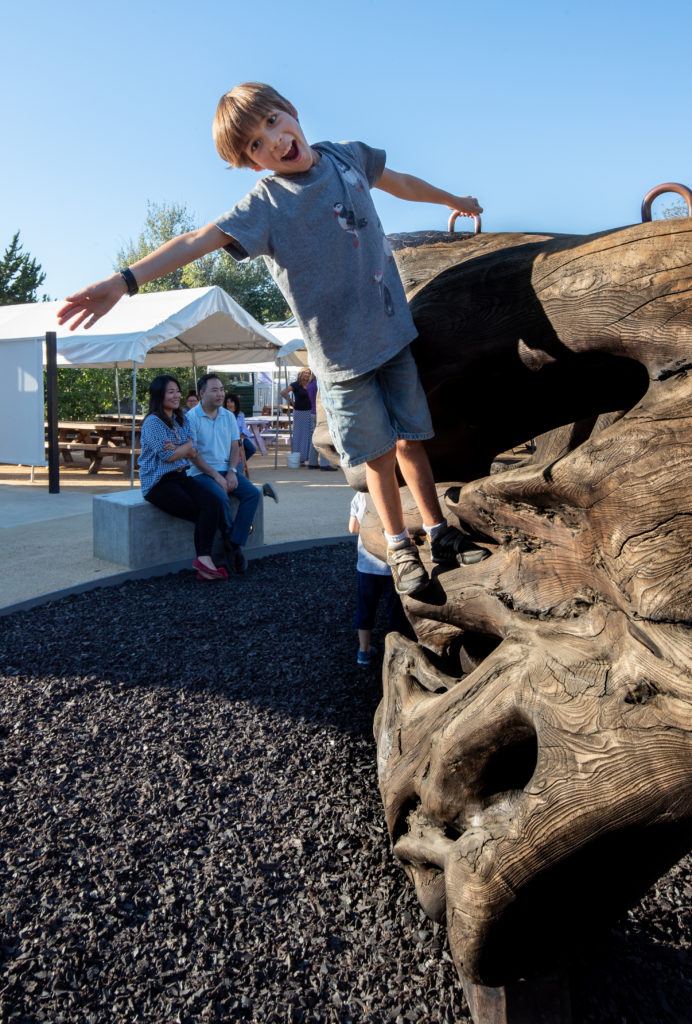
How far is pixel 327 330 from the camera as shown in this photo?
105 inches

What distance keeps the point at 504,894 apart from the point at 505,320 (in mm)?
1599

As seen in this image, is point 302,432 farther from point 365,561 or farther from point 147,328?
point 365,561

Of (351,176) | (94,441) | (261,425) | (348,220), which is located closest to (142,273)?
(348,220)

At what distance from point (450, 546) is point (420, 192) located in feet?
4.00

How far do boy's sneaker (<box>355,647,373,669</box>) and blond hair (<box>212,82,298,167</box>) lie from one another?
326 cm

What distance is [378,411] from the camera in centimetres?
272

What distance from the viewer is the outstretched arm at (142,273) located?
2426 mm

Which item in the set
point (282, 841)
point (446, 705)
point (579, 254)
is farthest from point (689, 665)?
point (282, 841)

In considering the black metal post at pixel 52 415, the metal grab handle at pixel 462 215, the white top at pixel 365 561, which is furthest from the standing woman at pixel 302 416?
the metal grab handle at pixel 462 215

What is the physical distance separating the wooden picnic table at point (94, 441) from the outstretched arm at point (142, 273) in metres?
13.9

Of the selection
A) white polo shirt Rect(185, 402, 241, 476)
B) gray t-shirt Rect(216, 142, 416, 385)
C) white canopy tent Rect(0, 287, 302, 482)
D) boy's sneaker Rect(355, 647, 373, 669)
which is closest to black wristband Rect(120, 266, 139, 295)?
gray t-shirt Rect(216, 142, 416, 385)

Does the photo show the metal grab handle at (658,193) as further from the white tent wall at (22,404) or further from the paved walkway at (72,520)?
the white tent wall at (22,404)

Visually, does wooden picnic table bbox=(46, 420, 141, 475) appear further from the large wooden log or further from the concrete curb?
the large wooden log

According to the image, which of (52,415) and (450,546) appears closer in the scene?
(450,546)
